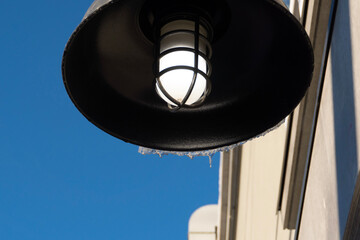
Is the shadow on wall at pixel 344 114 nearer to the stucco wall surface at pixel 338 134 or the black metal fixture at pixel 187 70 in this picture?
the stucco wall surface at pixel 338 134

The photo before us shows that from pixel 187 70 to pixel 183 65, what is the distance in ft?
0.07

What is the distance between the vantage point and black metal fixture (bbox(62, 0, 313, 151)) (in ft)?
6.46

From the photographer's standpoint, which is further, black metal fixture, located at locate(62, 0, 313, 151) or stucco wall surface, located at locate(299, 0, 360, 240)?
stucco wall surface, located at locate(299, 0, 360, 240)

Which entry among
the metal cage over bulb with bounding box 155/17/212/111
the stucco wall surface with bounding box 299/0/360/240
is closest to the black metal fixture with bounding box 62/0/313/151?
the metal cage over bulb with bounding box 155/17/212/111

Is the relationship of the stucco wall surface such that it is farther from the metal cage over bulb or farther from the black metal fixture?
the metal cage over bulb

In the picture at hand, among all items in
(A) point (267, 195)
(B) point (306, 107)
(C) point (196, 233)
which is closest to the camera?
(B) point (306, 107)

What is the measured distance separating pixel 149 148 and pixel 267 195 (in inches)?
166

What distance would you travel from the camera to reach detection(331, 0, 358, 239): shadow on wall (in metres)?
2.21

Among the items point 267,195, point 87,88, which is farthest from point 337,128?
point 267,195

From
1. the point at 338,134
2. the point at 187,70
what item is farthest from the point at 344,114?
the point at 187,70

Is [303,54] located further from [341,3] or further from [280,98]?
[341,3]

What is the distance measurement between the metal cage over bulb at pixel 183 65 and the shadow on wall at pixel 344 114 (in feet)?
2.17

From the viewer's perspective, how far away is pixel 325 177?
2.72 meters

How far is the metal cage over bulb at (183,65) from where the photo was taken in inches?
73.5
